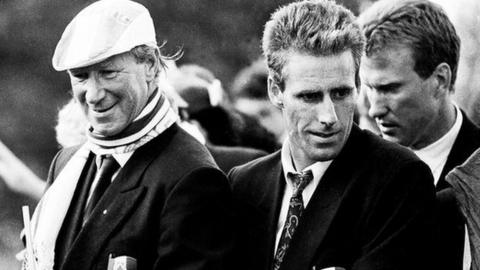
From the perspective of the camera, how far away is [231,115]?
17.4ft

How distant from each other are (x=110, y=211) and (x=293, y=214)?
0.68m

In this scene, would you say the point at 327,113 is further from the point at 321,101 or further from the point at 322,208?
the point at 322,208

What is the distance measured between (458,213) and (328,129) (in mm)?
571

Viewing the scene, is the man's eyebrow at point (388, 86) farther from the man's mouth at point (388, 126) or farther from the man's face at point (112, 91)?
the man's face at point (112, 91)

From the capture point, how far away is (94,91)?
3.81m

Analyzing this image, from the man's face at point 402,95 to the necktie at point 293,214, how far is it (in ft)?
2.60

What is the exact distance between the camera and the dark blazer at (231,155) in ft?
17.2

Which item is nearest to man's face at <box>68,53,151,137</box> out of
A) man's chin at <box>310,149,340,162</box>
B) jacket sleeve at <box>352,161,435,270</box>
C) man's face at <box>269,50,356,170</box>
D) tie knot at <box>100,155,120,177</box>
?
tie knot at <box>100,155,120,177</box>

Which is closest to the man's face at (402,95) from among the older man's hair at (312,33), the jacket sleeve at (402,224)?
the older man's hair at (312,33)

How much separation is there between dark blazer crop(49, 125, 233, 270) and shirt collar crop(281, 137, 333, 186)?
0.25 meters

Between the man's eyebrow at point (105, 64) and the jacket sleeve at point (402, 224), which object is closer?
the jacket sleeve at point (402, 224)

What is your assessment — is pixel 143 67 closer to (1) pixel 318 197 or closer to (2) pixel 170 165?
(2) pixel 170 165

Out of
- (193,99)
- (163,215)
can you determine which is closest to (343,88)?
(163,215)

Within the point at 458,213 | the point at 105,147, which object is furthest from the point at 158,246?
the point at 458,213
